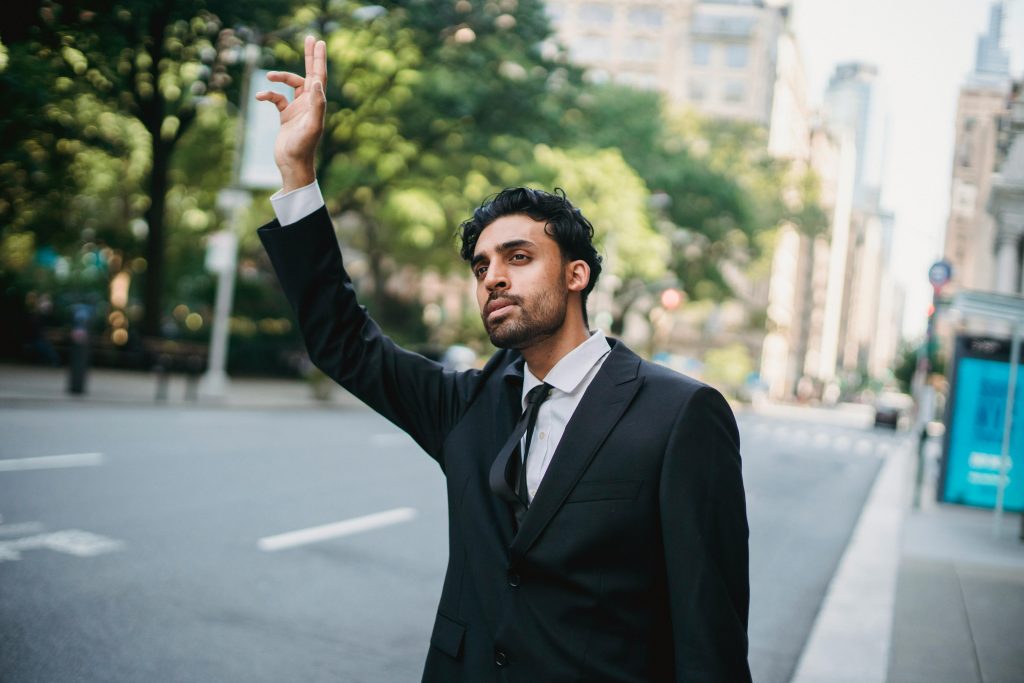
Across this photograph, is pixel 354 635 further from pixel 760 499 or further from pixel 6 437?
pixel 760 499

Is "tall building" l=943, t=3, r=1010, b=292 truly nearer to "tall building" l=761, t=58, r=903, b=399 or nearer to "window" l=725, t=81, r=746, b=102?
"tall building" l=761, t=58, r=903, b=399

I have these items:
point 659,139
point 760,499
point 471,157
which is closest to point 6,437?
point 760,499

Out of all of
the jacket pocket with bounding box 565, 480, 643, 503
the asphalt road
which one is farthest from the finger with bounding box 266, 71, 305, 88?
the asphalt road

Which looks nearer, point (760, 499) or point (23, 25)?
point (23, 25)

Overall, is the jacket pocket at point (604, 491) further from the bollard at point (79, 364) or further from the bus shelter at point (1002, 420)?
the bollard at point (79, 364)

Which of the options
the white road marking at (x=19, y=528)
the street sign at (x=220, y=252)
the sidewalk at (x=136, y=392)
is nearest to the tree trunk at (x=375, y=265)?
the sidewalk at (x=136, y=392)

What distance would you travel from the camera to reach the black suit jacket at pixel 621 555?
1.97 metres

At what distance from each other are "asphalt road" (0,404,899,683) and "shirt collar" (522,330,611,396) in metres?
3.13

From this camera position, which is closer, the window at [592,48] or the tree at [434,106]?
the tree at [434,106]

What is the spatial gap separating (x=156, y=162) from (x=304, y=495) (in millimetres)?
9639

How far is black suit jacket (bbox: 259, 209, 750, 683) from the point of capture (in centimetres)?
197

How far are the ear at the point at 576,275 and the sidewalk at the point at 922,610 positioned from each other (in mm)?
3905

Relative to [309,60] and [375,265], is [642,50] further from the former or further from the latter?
[309,60]

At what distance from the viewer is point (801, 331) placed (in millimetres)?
120438
